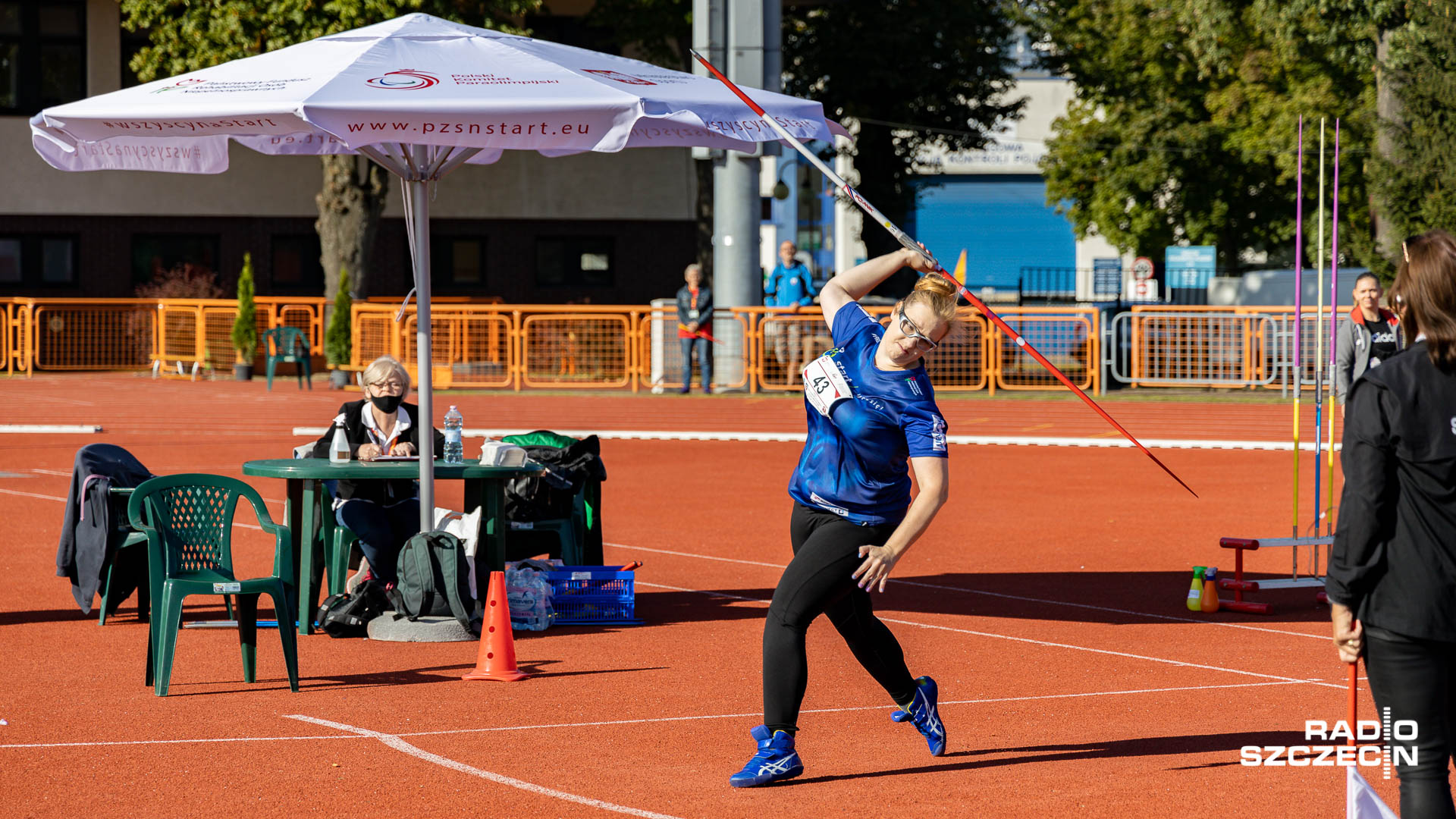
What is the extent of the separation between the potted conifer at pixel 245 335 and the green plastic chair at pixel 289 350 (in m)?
0.27

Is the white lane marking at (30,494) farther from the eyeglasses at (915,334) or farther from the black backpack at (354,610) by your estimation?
the eyeglasses at (915,334)

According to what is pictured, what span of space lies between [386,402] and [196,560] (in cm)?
158

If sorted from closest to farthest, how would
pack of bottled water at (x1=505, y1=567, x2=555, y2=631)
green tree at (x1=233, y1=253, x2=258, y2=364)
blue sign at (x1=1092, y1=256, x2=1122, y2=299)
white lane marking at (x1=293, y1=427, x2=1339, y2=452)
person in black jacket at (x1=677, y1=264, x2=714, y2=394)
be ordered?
1. pack of bottled water at (x1=505, y1=567, x2=555, y2=631)
2. white lane marking at (x1=293, y1=427, x2=1339, y2=452)
3. person in black jacket at (x1=677, y1=264, x2=714, y2=394)
4. green tree at (x1=233, y1=253, x2=258, y2=364)
5. blue sign at (x1=1092, y1=256, x2=1122, y2=299)

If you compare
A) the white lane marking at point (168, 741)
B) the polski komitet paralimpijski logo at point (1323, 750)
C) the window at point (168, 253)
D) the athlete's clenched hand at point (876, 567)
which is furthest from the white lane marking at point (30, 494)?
the window at point (168, 253)

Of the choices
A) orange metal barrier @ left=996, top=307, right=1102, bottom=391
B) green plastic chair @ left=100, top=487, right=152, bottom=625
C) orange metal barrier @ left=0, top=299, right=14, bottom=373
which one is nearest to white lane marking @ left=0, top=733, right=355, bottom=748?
green plastic chair @ left=100, top=487, right=152, bottom=625

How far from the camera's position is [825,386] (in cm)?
570

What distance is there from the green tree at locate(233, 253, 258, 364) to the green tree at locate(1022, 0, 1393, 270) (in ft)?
61.3

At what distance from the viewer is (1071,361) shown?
2586 cm

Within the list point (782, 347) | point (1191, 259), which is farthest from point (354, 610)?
point (1191, 259)

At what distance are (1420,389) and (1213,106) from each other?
38218 millimetres

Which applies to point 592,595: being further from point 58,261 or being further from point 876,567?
point 58,261

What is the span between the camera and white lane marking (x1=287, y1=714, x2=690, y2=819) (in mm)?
5422

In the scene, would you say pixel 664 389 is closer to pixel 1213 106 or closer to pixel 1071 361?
pixel 1071 361

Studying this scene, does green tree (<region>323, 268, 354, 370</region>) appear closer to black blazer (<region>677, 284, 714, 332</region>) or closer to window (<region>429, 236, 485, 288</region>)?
black blazer (<region>677, 284, 714, 332</region>)
